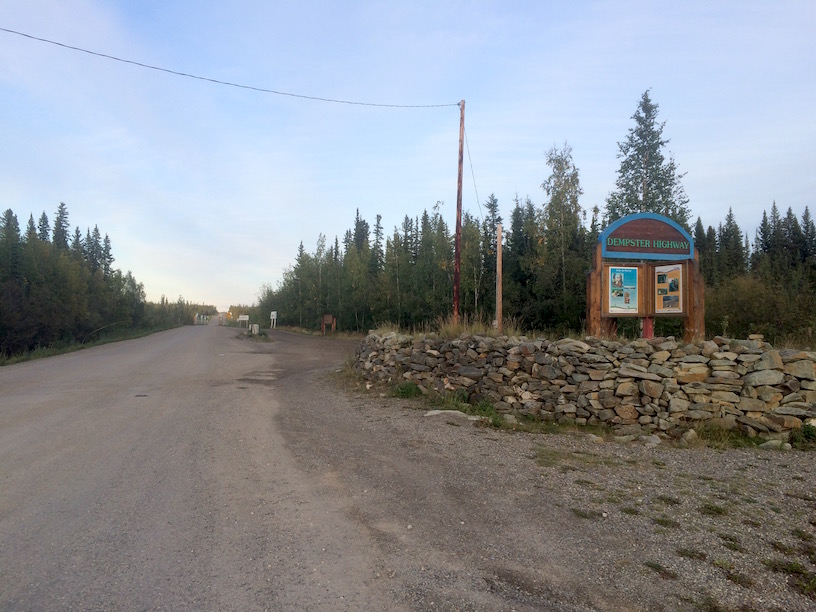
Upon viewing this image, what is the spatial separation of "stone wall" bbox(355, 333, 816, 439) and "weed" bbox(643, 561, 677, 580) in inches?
198

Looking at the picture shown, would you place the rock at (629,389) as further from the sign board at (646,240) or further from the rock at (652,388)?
the sign board at (646,240)

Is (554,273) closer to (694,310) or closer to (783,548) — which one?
(694,310)

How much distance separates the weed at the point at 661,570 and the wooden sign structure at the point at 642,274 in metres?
7.77

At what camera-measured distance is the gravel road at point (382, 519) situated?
364 cm

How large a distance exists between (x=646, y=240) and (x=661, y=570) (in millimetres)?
9168

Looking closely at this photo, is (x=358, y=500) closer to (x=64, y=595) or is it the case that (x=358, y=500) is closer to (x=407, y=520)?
(x=407, y=520)

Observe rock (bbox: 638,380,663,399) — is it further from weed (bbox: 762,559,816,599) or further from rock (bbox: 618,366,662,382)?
weed (bbox: 762,559,816,599)

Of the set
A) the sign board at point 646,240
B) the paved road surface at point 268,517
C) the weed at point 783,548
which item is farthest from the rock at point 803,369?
the weed at point 783,548

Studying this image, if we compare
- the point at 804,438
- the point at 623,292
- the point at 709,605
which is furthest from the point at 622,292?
the point at 709,605

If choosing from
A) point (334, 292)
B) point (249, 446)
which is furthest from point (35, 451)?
point (334, 292)

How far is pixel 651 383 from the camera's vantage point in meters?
8.96

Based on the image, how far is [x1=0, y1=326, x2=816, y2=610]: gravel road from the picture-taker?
364cm

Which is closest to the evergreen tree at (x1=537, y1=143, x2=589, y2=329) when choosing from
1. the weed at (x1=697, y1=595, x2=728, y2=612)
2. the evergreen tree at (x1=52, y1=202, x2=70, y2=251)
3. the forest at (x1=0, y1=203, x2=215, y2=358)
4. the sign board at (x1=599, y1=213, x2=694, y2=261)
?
the sign board at (x1=599, y1=213, x2=694, y2=261)

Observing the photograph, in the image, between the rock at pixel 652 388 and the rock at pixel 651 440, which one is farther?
the rock at pixel 652 388
